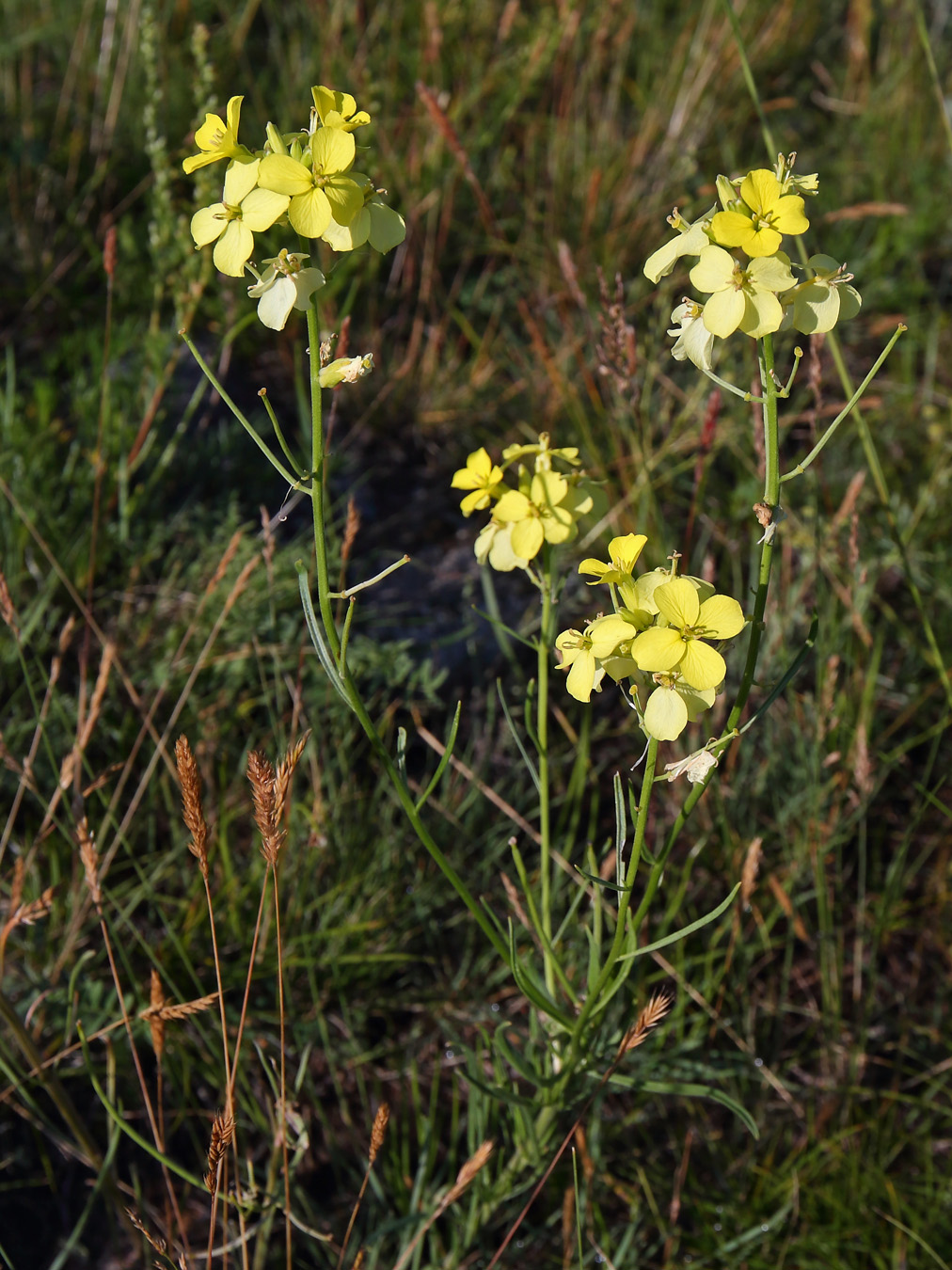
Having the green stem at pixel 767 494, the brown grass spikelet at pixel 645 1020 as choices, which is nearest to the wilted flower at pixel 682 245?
the green stem at pixel 767 494

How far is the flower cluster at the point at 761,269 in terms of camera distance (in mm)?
972

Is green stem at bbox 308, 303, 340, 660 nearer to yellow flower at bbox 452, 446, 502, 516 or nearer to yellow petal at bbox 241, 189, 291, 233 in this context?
yellow petal at bbox 241, 189, 291, 233

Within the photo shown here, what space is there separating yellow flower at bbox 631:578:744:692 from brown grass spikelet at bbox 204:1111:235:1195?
25.2 inches

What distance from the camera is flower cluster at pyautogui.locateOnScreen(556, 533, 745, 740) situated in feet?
3.21

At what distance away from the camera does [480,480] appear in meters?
1.20

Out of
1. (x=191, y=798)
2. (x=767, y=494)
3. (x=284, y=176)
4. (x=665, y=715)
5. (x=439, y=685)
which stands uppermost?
(x=284, y=176)

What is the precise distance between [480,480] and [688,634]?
0.34 meters

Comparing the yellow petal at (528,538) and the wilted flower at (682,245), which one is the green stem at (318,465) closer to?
the yellow petal at (528,538)

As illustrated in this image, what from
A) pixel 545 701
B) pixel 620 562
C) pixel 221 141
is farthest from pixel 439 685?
pixel 221 141

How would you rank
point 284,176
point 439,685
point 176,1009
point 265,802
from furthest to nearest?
point 439,685
point 176,1009
point 265,802
point 284,176

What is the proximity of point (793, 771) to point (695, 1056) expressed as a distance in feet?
1.75

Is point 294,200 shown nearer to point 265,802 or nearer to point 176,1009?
point 265,802

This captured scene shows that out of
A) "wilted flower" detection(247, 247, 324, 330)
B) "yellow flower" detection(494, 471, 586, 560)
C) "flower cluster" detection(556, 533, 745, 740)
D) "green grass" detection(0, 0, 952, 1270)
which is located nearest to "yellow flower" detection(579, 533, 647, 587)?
"flower cluster" detection(556, 533, 745, 740)

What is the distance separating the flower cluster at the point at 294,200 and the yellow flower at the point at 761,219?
0.32m
